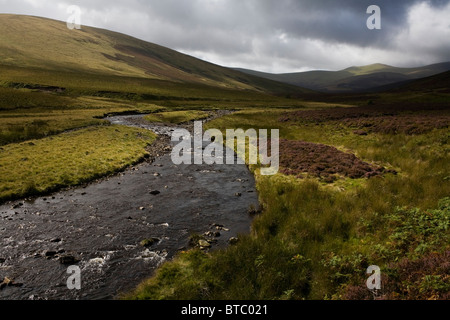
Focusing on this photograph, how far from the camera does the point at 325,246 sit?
10344 mm

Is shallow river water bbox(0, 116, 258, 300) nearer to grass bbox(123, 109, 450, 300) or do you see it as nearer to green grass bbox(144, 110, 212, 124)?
grass bbox(123, 109, 450, 300)

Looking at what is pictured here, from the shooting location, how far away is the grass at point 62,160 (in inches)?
749

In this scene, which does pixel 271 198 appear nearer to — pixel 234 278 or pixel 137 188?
pixel 234 278

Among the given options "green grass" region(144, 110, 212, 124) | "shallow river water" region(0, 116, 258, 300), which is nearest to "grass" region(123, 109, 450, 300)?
"shallow river water" region(0, 116, 258, 300)

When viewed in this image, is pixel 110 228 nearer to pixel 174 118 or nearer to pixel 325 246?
pixel 325 246

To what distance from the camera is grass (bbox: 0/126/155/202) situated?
62.4 ft

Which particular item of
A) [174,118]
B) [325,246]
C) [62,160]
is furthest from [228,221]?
[174,118]

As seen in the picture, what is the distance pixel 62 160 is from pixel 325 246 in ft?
79.8

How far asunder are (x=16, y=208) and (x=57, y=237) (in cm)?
560

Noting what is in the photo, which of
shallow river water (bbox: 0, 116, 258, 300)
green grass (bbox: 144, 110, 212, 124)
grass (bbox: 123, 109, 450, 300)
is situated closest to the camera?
grass (bbox: 123, 109, 450, 300)

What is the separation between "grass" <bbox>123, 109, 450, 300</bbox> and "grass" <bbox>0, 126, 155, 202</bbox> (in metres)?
14.6

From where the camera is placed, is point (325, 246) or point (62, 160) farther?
point (62, 160)

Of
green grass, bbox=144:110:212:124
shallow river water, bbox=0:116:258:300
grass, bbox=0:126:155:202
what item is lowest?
shallow river water, bbox=0:116:258:300
